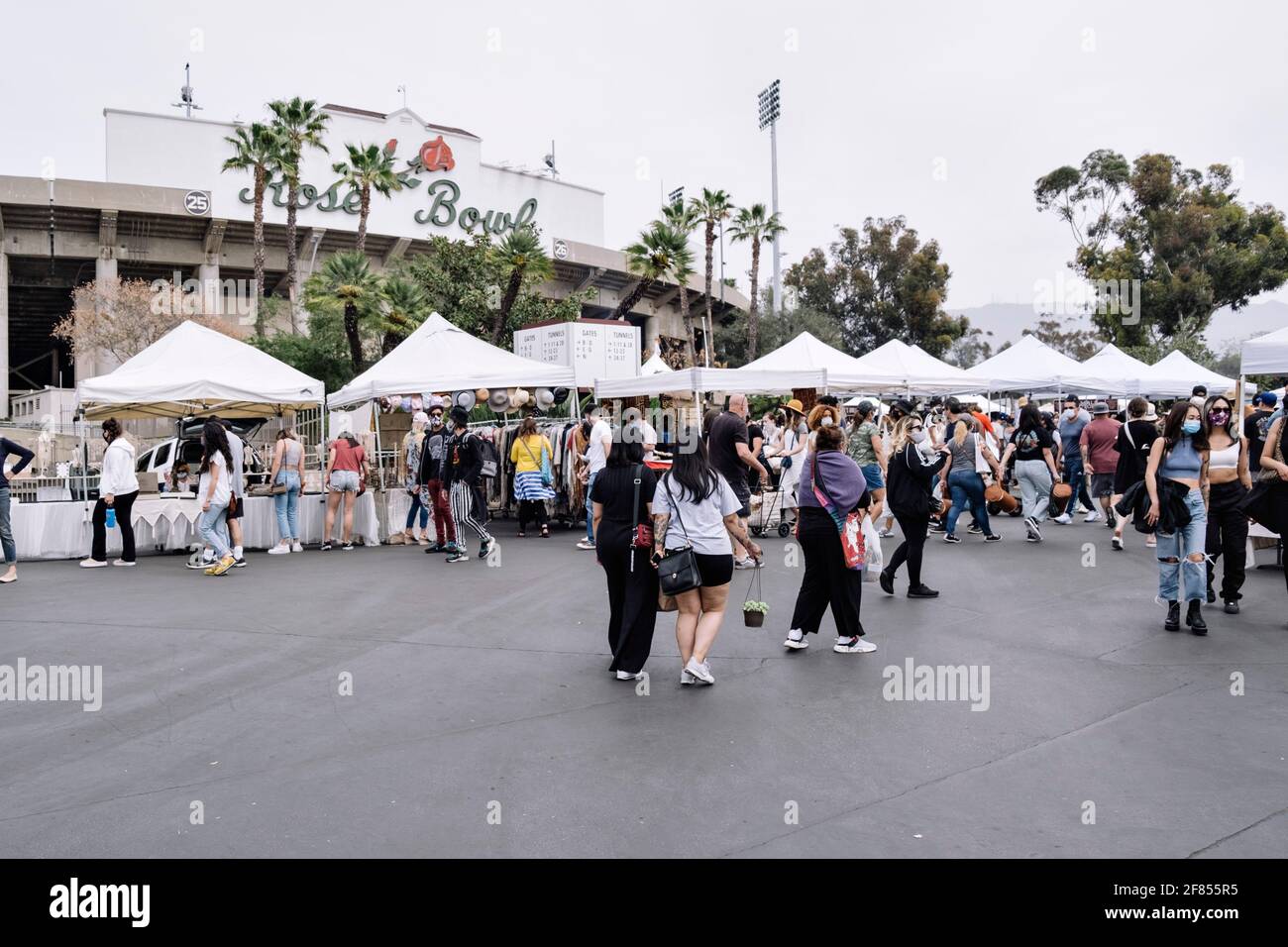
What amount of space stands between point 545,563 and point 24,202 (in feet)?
115

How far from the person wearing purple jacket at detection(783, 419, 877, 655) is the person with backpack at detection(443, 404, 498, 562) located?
20.8 ft

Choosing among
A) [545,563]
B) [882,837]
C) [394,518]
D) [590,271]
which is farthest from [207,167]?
[882,837]

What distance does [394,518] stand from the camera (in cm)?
1483

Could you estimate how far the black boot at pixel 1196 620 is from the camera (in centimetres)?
738

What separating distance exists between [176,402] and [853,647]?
37.2ft

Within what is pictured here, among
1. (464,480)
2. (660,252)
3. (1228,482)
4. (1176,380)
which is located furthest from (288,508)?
(660,252)

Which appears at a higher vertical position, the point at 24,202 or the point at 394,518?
the point at 24,202

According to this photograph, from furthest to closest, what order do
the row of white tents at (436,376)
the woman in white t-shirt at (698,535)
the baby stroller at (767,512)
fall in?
the baby stroller at (767,512)
the row of white tents at (436,376)
the woman in white t-shirt at (698,535)

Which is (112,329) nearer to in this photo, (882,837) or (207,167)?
(207,167)

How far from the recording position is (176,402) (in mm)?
14219

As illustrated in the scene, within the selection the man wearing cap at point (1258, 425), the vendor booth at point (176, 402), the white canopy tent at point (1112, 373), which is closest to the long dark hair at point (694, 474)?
the man wearing cap at point (1258, 425)

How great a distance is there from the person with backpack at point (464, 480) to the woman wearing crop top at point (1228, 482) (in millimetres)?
8244

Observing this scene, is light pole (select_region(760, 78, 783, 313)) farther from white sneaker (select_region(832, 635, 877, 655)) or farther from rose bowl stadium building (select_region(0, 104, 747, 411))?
white sneaker (select_region(832, 635, 877, 655))

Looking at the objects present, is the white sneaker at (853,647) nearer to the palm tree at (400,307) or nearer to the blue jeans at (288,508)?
the blue jeans at (288,508)
